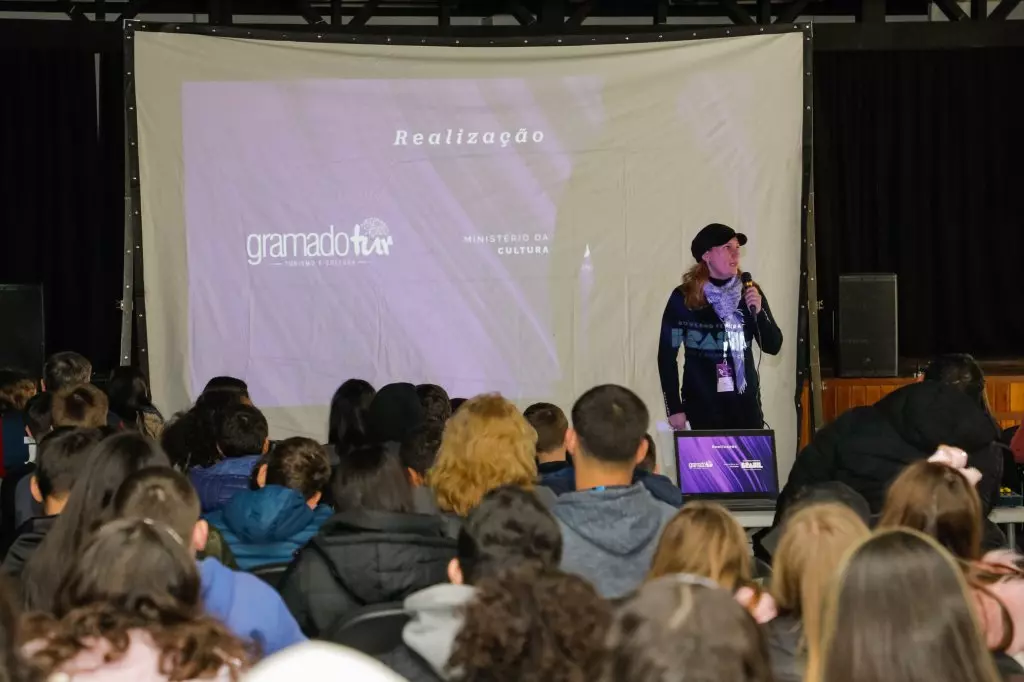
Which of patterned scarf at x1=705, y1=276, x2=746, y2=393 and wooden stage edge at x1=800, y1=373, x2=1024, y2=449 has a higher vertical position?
patterned scarf at x1=705, y1=276, x2=746, y2=393

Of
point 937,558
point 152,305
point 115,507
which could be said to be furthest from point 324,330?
point 937,558

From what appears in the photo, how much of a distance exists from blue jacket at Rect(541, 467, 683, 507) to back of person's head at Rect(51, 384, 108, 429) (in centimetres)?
145

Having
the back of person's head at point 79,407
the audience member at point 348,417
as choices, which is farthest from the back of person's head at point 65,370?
the audience member at point 348,417

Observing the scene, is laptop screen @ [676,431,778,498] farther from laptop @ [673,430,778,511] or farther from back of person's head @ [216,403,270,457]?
back of person's head @ [216,403,270,457]

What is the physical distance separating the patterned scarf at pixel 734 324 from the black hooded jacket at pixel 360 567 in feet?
13.2

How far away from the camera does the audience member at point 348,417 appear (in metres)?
4.29

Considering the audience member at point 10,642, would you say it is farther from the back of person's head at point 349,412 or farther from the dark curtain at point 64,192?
the dark curtain at point 64,192

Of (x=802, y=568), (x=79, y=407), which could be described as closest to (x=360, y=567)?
(x=802, y=568)

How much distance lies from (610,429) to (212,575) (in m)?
1.10

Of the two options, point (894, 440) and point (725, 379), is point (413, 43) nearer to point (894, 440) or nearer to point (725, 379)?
point (725, 379)

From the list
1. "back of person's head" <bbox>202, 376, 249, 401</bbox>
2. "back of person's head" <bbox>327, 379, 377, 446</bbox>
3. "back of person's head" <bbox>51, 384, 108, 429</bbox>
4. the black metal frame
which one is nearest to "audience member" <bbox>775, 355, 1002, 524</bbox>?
"back of person's head" <bbox>327, 379, 377, 446</bbox>

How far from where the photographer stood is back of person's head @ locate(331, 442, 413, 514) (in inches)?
102

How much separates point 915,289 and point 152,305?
659 cm

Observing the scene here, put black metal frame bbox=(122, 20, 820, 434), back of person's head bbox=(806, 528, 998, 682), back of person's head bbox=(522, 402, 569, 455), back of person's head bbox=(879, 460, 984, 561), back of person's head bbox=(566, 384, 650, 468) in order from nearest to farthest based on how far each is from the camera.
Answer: back of person's head bbox=(806, 528, 998, 682) < back of person's head bbox=(879, 460, 984, 561) < back of person's head bbox=(566, 384, 650, 468) < back of person's head bbox=(522, 402, 569, 455) < black metal frame bbox=(122, 20, 820, 434)
